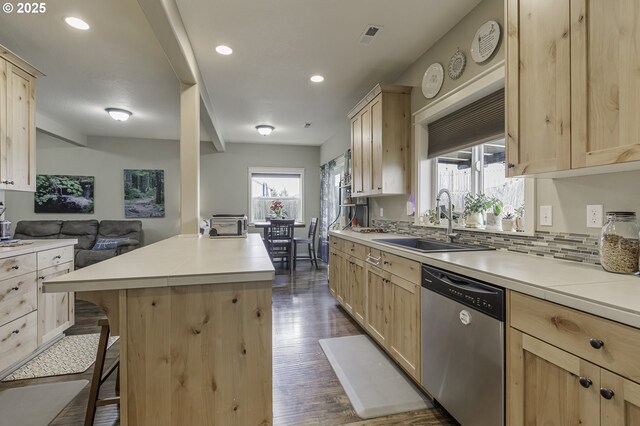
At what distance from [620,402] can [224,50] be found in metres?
3.34

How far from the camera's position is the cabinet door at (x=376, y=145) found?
3.10m

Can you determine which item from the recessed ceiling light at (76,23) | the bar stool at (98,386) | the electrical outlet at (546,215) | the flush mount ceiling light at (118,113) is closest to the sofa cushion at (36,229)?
the flush mount ceiling light at (118,113)

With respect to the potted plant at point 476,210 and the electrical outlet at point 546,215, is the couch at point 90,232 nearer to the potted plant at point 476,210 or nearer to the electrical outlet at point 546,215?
the potted plant at point 476,210

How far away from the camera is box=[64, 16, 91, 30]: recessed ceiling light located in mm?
2334

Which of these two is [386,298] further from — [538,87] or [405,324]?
[538,87]

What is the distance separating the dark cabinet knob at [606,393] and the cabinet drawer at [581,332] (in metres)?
0.07

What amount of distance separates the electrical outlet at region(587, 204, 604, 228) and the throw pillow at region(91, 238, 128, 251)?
6211mm

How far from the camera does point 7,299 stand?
2.18 metres

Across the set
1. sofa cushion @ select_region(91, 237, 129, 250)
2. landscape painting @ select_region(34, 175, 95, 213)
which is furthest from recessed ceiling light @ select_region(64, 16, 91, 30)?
landscape painting @ select_region(34, 175, 95, 213)

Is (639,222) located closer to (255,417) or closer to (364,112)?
(255,417)

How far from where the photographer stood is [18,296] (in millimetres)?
2285

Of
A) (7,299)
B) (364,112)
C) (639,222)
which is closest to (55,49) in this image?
(7,299)

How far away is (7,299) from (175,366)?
193cm

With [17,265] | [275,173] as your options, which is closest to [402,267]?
[17,265]
